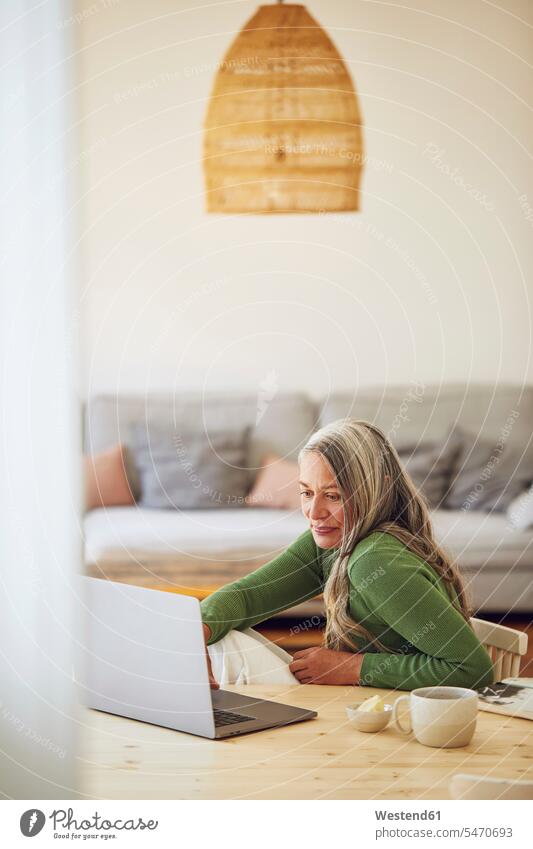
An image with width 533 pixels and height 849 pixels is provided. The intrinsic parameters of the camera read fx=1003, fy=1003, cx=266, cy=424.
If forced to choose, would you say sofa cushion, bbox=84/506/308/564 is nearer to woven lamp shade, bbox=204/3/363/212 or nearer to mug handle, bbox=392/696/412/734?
woven lamp shade, bbox=204/3/363/212

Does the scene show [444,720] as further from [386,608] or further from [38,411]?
[38,411]

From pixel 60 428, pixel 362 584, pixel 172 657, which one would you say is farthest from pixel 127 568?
pixel 60 428

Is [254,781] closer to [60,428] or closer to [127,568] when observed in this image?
[60,428]

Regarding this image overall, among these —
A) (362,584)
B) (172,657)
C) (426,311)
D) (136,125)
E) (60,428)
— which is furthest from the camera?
(426,311)

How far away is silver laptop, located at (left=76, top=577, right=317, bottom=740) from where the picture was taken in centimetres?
106

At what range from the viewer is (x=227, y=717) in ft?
3.67

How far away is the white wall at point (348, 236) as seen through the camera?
10.6 feet

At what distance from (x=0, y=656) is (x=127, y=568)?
77.4 inches

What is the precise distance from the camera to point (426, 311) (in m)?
3.48

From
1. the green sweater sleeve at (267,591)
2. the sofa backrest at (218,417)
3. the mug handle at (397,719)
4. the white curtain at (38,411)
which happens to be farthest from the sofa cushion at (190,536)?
the white curtain at (38,411)

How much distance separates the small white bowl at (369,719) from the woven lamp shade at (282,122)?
121 cm

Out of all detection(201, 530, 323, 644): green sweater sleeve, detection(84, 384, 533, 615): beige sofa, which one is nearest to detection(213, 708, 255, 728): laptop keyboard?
detection(201, 530, 323, 644): green sweater sleeve

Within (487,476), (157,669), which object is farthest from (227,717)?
(487,476)

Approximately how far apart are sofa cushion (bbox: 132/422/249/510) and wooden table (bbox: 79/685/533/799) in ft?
6.63
